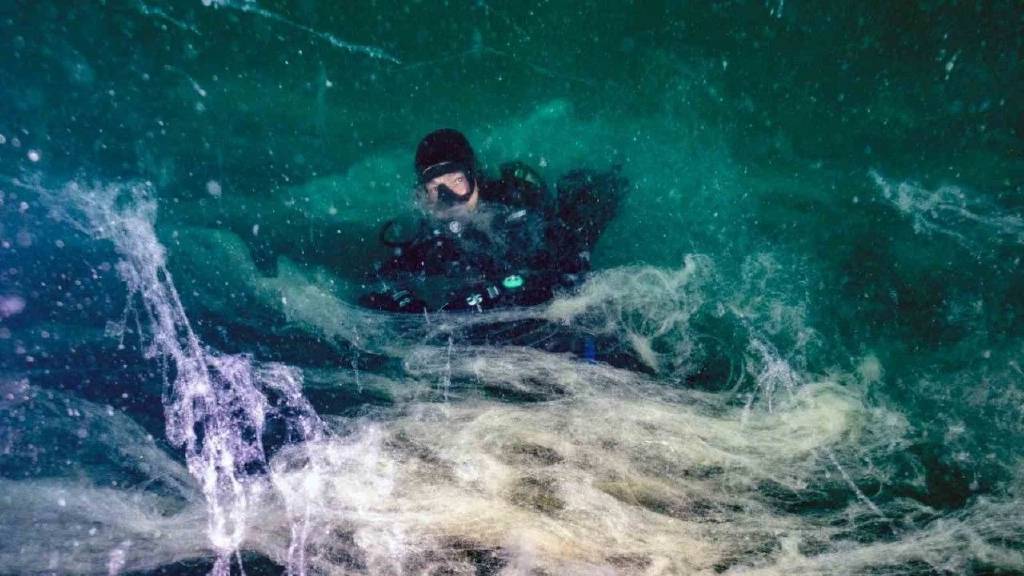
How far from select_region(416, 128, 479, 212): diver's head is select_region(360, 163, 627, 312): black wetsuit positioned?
10.4 inches

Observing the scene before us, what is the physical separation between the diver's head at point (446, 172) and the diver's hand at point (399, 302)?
1032 millimetres

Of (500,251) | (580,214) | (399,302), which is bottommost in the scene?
(399,302)

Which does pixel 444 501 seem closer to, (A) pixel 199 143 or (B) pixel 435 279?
(B) pixel 435 279

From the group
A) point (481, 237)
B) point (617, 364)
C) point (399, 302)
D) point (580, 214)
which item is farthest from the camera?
point (580, 214)

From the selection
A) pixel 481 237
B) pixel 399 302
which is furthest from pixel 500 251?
pixel 399 302

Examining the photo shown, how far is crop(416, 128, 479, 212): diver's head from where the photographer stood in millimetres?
4836

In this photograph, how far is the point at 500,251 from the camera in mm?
5297

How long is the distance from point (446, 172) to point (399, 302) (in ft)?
5.14

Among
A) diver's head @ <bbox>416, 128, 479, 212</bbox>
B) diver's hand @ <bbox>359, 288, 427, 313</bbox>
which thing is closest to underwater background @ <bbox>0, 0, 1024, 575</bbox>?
diver's hand @ <bbox>359, 288, 427, 313</bbox>

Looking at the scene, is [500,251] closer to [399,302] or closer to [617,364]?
[399,302]

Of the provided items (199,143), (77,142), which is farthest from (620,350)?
(77,142)

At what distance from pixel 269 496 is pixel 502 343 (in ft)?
7.96

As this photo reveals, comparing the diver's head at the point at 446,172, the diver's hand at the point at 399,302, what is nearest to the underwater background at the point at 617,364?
the diver's hand at the point at 399,302

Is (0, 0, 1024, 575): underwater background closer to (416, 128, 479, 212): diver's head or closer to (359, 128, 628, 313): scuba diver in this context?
(359, 128, 628, 313): scuba diver
